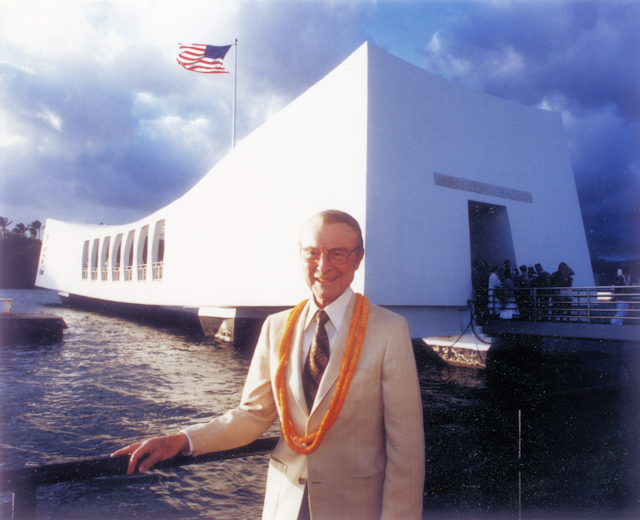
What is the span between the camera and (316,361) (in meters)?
1.45

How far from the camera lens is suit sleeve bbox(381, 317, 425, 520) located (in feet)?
4.25

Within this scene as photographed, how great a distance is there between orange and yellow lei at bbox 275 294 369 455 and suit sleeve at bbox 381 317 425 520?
0.10 m

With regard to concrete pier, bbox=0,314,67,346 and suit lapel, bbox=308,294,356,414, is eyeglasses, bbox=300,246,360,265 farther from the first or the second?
concrete pier, bbox=0,314,67,346

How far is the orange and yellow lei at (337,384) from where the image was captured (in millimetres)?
1341

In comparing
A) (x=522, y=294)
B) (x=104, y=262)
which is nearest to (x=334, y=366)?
(x=522, y=294)

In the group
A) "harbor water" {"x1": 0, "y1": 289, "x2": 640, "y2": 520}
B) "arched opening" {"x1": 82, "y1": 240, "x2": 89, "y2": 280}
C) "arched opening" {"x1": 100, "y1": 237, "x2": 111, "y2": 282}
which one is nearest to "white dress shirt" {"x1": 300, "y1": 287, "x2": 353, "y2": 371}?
"harbor water" {"x1": 0, "y1": 289, "x2": 640, "y2": 520}

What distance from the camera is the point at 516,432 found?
7.14 feet

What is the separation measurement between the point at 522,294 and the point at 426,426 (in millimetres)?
10683

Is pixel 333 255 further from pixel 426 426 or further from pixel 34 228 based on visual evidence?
pixel 34 228

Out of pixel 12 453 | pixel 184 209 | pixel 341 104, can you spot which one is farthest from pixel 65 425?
pixel 184 209

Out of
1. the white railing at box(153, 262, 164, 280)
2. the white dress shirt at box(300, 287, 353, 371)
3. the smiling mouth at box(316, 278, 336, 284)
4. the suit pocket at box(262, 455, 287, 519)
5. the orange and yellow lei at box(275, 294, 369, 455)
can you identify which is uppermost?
the white railing at box(153, 262, 164, 280)

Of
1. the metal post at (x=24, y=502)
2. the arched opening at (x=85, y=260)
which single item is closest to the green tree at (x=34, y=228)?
the arched opening at (x=85, y=260)

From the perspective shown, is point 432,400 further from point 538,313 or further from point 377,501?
point 377,501

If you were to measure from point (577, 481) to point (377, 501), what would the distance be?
241 centimetres
